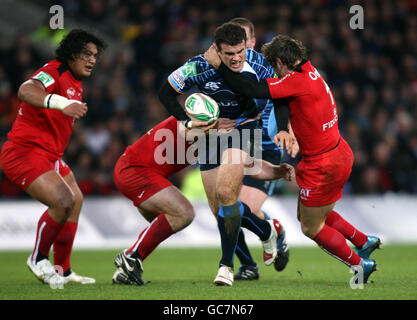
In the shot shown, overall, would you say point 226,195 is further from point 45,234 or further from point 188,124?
point 45,234

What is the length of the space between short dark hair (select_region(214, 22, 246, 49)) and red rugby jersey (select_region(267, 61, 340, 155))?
0.48 metres

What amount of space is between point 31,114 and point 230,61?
1953mm

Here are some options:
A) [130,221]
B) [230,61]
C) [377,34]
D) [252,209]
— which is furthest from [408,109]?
[230,61]

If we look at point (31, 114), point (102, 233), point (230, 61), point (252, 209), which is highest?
point (230, 61)

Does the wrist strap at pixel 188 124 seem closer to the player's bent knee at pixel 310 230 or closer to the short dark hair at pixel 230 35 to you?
the short dark hair at pixel 230 35

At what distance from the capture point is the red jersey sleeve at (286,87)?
19.1 feet

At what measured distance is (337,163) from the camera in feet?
19.7

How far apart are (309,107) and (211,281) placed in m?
1.91

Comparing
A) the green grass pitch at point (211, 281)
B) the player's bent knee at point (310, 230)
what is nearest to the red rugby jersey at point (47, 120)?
the green grass pitch at point (211, 281)

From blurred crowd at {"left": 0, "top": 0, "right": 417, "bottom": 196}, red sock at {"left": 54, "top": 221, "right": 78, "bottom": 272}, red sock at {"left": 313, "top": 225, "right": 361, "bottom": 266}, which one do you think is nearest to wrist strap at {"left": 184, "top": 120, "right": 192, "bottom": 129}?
red sock at {"left": 313, "top": 225, "right": 361, "bottom": 266}

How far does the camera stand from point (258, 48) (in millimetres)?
14484

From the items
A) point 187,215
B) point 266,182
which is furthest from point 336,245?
point 266,182

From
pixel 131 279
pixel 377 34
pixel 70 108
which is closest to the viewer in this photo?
pixel 70 108

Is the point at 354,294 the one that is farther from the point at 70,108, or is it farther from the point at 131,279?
the point at 70,108
